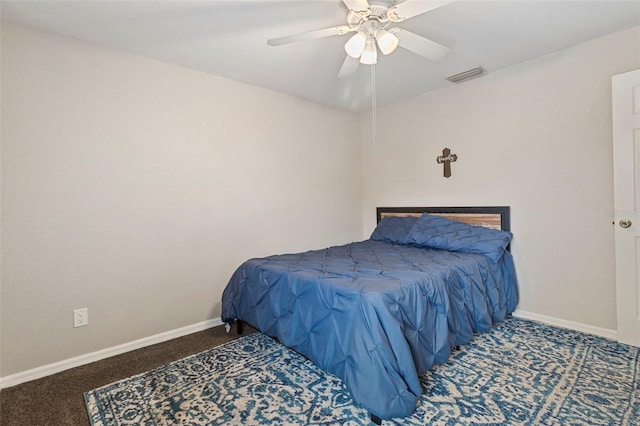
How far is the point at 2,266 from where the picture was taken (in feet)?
6.47

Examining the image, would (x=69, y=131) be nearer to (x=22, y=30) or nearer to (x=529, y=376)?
(x=22, y=30)

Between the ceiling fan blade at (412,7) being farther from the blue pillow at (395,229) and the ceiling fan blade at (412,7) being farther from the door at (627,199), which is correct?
the blue pillow at (395,229)

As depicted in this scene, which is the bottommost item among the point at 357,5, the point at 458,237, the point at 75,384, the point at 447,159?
the point at 75,384

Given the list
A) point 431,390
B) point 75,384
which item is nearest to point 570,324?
point 431,390

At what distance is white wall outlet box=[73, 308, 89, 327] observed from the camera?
7.31 ft

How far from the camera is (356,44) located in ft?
6.02

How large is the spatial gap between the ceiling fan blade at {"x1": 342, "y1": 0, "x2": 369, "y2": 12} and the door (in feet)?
6.59

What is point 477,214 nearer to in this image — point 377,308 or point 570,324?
point 570,324

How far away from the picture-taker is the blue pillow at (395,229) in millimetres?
3389

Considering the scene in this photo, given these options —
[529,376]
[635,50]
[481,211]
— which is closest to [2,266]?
[529,376]

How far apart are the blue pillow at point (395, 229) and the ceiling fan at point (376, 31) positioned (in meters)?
1.84

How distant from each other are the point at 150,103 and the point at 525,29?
296 centimetres

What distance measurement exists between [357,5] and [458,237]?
82.3 inches

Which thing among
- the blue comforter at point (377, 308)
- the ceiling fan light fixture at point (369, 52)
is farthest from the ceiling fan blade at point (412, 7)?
the blue comforter at point (377, 308)
